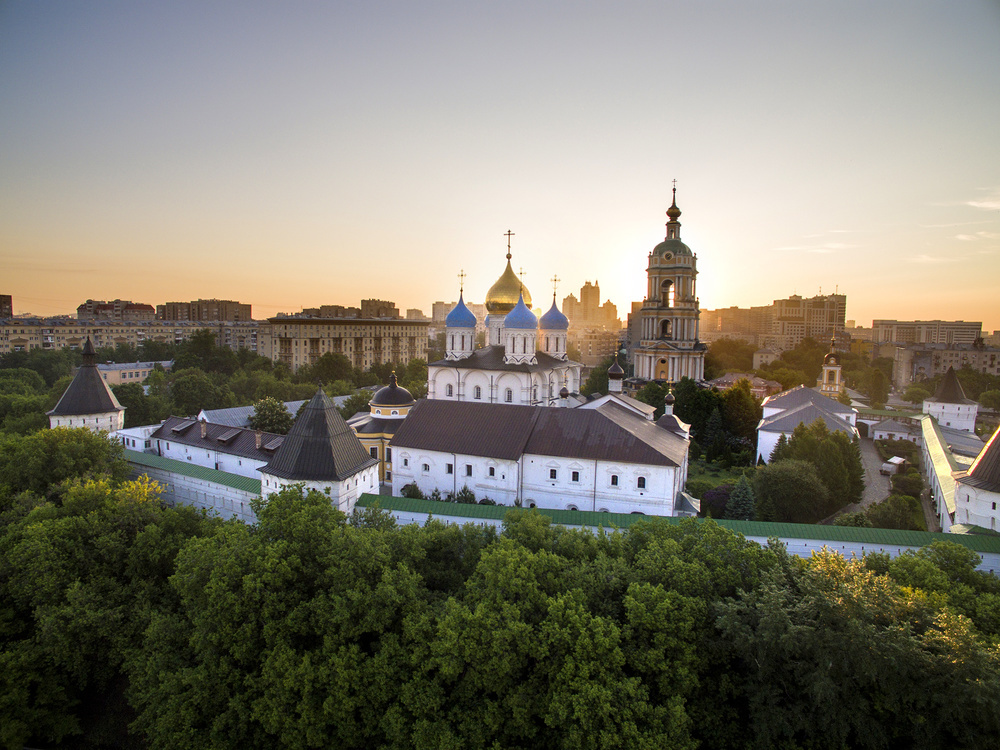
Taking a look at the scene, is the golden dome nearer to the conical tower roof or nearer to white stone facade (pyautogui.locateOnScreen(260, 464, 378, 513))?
white stone facade (pyautogui.locateOnScreen(260, 464, 378, 513))

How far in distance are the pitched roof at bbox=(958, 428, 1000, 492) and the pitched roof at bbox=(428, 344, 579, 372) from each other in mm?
17801

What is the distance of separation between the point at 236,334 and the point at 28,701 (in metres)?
70.9

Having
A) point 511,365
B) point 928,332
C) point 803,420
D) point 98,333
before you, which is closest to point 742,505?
point 803,420

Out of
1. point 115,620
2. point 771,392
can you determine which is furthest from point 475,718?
point 771,392

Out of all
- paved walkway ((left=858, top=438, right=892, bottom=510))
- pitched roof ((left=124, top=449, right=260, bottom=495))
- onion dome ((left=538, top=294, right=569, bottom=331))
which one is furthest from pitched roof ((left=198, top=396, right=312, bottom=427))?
paved walkway ((left=858, top=438, right=892, bottom=510))

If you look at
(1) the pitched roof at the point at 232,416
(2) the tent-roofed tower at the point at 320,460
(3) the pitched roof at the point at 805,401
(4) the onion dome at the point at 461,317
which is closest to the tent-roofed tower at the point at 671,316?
(3) the pitched roof at the point at 805,401

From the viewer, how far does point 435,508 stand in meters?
18.2

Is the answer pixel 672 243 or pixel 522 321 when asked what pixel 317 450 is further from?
pixel 672 243

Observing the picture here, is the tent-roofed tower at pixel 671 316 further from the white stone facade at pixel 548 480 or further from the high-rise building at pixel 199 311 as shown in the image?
the high-rise building at pixel 199 311

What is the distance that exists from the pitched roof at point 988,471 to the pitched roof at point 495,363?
701 inches

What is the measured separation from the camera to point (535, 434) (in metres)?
21.4

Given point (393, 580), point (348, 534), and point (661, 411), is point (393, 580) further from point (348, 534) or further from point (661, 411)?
point (661, 411)

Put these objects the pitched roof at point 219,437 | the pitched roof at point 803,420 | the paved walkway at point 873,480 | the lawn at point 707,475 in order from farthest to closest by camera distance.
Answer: the pitched roof at point 803,420, the lawn at point 707,475, the paved walkway at point 873,480, the pitched roof at point 219,437

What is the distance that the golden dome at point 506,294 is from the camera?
119ft
